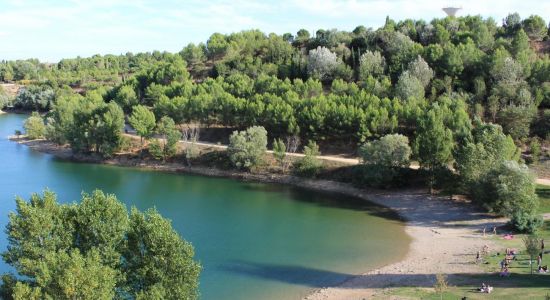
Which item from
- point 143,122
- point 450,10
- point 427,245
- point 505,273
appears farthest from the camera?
point 450,10

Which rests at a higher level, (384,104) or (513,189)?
(384,104)

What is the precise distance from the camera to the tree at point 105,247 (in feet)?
78.7

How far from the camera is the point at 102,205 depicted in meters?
26.5

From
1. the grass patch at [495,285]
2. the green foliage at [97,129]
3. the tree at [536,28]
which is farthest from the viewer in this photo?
the tree at [536,28]

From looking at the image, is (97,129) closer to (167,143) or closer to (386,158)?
(167,143)

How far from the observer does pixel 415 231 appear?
4847cm

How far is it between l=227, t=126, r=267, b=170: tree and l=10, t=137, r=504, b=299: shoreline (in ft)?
7.24

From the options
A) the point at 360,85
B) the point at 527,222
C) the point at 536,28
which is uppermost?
the point at 536,28

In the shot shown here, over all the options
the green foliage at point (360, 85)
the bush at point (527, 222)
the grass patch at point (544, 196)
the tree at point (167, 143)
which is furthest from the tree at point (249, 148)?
the bush at point (527, 222)

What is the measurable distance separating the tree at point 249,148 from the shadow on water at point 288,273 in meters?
32.0

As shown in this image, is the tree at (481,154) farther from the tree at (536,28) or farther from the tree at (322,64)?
the tree at (536,28)

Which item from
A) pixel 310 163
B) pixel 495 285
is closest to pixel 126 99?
pixel 310 163

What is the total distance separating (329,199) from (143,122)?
34.9 metres

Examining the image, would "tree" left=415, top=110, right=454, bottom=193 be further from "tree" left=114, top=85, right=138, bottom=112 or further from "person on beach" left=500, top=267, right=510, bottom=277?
"tree" left=114, top=85, right=138, bottom=112
